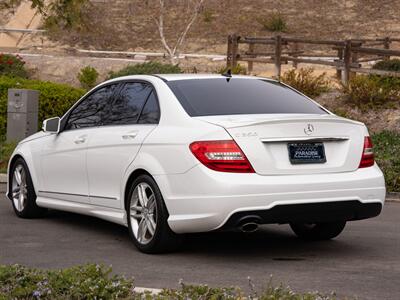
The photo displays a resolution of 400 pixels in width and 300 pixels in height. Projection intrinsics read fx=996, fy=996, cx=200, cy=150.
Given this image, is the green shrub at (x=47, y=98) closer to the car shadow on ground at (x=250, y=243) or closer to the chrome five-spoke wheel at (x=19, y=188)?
the chrome five-spoke wheel at (x=19, y=188)

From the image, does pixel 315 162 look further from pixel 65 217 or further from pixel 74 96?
pixel 74 96

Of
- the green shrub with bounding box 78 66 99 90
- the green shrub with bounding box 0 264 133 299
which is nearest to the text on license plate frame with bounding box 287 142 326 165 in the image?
the green shrub with bounding box 0 264 133 299

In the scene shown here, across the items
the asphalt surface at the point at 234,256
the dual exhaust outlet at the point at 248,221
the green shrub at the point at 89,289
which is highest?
the green shrub at the point at 89,289

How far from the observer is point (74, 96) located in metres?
19.8

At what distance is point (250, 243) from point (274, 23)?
4222 cm

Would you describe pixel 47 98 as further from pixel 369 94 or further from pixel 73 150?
pixel 73 150

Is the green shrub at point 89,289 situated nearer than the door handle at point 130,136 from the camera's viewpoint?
Yes

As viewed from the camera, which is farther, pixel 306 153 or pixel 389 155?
pixel 389 155

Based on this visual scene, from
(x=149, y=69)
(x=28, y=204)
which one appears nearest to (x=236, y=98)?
(x=28, y=204)

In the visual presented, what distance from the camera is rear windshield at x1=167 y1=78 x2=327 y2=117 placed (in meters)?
8.77

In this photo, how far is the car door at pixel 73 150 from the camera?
988 centimetres

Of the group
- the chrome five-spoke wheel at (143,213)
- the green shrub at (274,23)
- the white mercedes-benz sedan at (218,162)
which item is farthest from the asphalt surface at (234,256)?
the green shrub at (274,23)

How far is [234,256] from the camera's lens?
868 centimetres

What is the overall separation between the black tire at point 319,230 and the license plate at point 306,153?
1357mm
